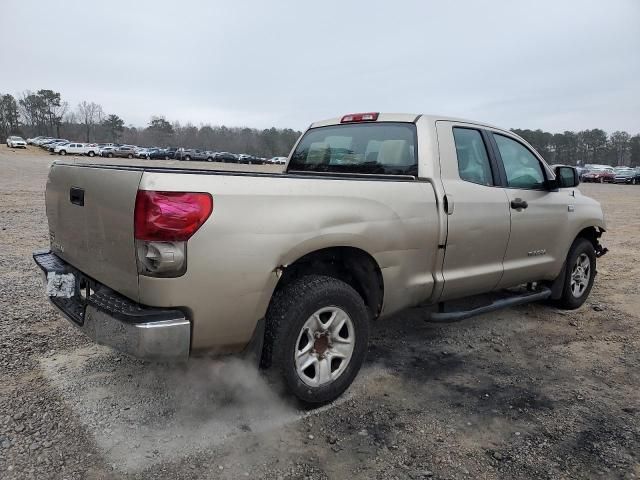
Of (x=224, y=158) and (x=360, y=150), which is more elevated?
(x=360, y=150)

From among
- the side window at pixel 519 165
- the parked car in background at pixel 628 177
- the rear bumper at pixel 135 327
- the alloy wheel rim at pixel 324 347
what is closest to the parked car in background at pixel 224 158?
the parked car in background at pixel 628 177

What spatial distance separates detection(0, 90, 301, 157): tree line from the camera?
9894cm

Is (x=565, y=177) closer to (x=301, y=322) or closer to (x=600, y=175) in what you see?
(x=301, y=322)

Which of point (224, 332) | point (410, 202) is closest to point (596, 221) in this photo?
point (410, 202)

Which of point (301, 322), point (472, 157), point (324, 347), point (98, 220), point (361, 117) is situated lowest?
point (324, 347)

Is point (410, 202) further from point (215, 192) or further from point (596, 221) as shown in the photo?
point (596, 221)

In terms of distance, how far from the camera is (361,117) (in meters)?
4.34

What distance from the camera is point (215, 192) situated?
8.21 feet

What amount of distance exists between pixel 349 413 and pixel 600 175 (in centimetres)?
4859

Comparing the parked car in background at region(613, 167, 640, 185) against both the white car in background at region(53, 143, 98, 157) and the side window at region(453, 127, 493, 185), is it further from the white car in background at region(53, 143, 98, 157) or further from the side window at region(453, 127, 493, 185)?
the white car in background at region(53, 143, 98, 157)

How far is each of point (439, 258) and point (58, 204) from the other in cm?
264

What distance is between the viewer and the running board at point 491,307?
12.6 ft

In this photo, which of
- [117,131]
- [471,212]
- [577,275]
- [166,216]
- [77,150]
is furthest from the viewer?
[117,131]

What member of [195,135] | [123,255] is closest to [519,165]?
[123,255]
